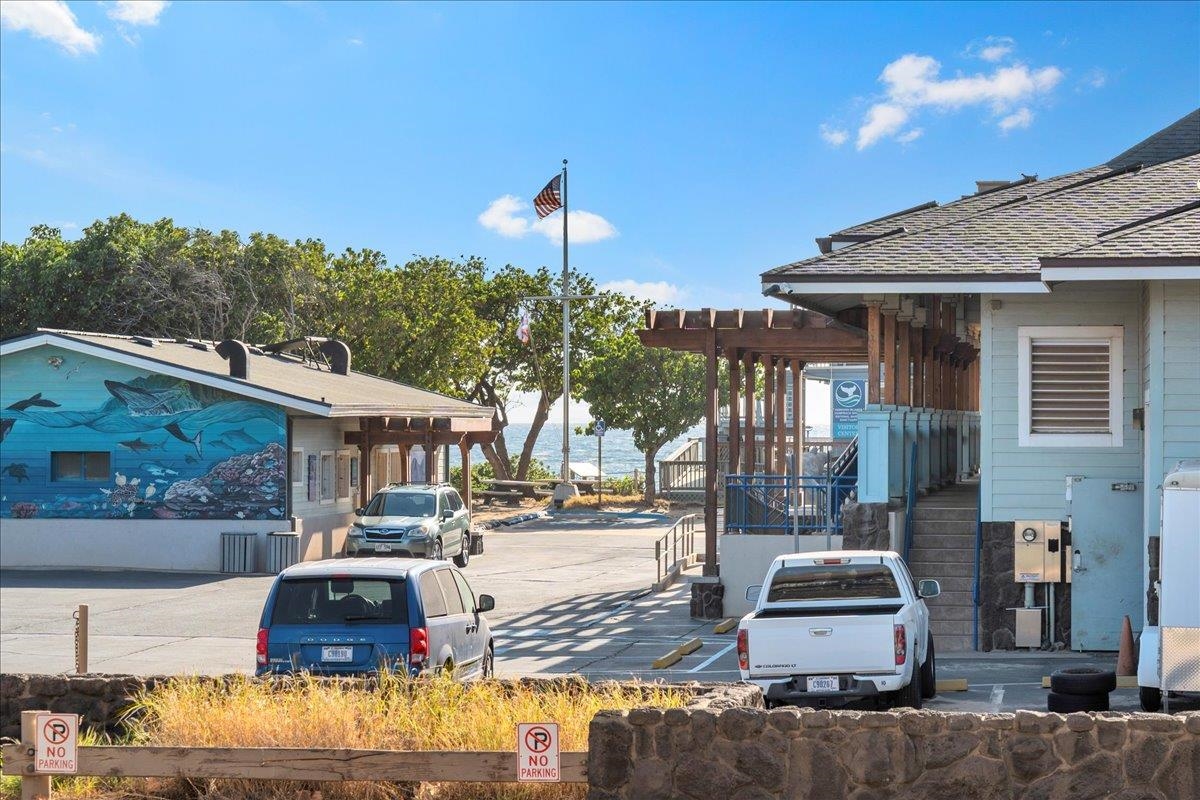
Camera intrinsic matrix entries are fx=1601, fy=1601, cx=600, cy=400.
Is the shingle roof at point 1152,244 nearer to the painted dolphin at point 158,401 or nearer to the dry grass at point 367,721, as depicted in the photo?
the dry grass at point 367,721

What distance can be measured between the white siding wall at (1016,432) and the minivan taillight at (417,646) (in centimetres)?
917

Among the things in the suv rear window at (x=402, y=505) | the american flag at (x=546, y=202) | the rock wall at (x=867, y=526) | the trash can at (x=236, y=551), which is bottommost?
the trash can at (x=236, y=551)

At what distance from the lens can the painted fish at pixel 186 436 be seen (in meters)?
34.6

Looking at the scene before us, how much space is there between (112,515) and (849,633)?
23.9 meters

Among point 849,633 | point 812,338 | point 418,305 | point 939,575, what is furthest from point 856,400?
point 849,633

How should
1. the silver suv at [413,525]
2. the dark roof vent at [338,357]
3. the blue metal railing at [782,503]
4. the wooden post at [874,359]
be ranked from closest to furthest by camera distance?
the wooden post at [874,359] < the blue metal railing at [782,503] < the silver suv at [413,525] < the dark roof vent at [338,357]

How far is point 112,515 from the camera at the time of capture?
34.8 m

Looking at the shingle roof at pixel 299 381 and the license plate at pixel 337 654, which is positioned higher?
the shingle roof at pixel 299 381

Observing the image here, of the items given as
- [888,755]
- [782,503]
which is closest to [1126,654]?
[888,755]

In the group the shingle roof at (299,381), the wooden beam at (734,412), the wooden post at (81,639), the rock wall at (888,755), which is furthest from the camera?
the shingle roof at (299,381)

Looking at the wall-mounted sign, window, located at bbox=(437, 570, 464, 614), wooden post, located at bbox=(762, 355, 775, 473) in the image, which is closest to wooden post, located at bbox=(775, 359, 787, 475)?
wooden post, located at bbox=(762, 355, 775, 473)

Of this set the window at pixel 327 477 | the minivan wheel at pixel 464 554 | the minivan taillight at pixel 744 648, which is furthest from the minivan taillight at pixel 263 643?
the window at pixel 327 477

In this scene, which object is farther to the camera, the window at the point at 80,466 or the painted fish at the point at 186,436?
the window at the point at 80,466

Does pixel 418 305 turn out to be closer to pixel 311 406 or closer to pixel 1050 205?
pixel 311 406
